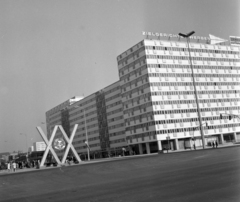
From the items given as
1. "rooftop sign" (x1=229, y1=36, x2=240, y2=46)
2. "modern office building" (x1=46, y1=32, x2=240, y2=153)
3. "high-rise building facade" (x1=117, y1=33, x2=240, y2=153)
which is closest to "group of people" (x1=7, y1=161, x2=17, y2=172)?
"modern office building" (x1=46, y1=32, x2=240, y2=153)

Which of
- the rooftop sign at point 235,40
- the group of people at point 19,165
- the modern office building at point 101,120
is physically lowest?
the group of people at point 19,165

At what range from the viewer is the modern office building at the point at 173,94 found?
82.4m

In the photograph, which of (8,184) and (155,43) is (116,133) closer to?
(155,43)

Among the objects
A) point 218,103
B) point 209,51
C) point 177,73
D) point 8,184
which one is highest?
point 209,51

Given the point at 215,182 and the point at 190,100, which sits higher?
the point at 190,100

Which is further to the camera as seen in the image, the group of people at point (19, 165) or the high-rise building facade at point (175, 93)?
the high-rise building facade at point (175, 93)

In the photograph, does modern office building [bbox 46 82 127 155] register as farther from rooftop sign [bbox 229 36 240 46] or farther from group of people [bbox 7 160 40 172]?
rooftop sign [bbox 229 36 240 46]

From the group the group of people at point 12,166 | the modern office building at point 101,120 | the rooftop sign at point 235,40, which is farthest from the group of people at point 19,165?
the rooftop sign at point 235,40

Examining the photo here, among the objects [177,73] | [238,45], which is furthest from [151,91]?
[238,45]

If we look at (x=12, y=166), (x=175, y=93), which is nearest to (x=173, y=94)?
(x=175, y=93)

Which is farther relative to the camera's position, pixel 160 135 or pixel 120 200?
pixel 160 135

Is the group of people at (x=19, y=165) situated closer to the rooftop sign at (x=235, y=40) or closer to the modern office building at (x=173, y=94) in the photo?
the modern office building at (x=173, y=94)

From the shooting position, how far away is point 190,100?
8688 cm

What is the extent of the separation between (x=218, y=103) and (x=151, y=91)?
2237cm
